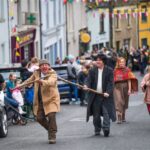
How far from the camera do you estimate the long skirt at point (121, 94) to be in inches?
813

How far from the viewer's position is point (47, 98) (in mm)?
16141

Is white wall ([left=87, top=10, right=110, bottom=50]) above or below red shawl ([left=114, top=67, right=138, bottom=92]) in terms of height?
below

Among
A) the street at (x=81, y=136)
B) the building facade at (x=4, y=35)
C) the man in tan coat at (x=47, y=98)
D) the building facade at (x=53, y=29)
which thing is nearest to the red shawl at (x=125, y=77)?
the street at (x=81, y=136)

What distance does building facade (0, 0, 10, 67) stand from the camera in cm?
3734

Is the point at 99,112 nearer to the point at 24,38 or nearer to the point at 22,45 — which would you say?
the point at 22,45

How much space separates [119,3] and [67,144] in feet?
163

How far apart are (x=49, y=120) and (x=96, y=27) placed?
154 ft

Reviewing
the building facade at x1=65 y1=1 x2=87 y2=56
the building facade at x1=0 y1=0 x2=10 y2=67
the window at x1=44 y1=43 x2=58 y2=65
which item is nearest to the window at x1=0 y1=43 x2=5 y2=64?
the building facade at x1=0 y1=0 x2=10 y2=67

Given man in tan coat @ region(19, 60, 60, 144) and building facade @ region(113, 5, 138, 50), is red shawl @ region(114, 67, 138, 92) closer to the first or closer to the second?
man in tan coat @ region(19, 60, 60, 144)

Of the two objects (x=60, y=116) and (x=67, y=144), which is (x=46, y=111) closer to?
(x=67, y=144)

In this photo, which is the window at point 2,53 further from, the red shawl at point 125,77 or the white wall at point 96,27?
the white wall at point 96,27

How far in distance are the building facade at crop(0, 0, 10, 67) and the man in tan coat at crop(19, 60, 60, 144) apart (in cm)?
2101

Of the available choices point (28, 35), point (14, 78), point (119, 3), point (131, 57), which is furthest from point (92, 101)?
point (119, 3)

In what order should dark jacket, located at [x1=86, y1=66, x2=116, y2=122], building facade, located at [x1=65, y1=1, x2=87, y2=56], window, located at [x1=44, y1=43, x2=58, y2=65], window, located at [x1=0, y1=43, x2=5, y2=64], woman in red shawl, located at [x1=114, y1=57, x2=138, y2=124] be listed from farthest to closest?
building facade, located at [x1=65, y1=1, x2=87, y2=56] < window, located at [x1=44, y1=43, x2=58, y2=65] < window, located at [x1=0, y1=43, x2=5, y2=64] < woman in red shawl, located at [x1=114, y1=57, x2=138, y2=124] < dark jacket, located at [x1=86, y1=66, x2=116, y2=122]
